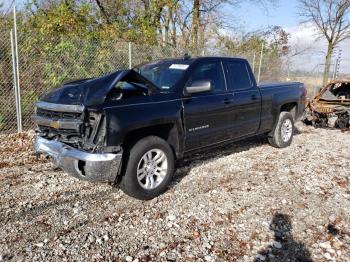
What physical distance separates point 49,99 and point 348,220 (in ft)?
13.1

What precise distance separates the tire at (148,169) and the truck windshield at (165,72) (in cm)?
85

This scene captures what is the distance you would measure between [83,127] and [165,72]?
1.79 m

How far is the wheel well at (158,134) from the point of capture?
158 inches

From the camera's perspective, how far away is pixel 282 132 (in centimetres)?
696

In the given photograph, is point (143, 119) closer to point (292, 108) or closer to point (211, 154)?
point (211, 154)

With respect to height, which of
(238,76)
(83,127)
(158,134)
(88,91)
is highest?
(238,76)

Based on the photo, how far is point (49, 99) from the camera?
4246mm

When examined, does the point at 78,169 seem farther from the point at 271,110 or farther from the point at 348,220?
the point at 271,110

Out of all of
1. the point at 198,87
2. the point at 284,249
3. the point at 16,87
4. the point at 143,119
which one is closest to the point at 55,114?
the point at 143,119

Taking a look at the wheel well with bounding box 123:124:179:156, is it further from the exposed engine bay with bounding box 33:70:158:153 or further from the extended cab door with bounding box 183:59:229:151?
the exposed engine bay with bounding box 33:70:158:153

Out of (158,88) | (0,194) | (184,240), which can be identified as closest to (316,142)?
(158,88)

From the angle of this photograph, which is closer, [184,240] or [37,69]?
[184,240]

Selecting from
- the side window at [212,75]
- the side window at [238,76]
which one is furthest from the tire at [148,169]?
the side window at [238,76]

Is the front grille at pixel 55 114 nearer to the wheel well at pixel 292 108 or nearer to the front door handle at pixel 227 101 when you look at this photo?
the front door handle at pixel 227 101
